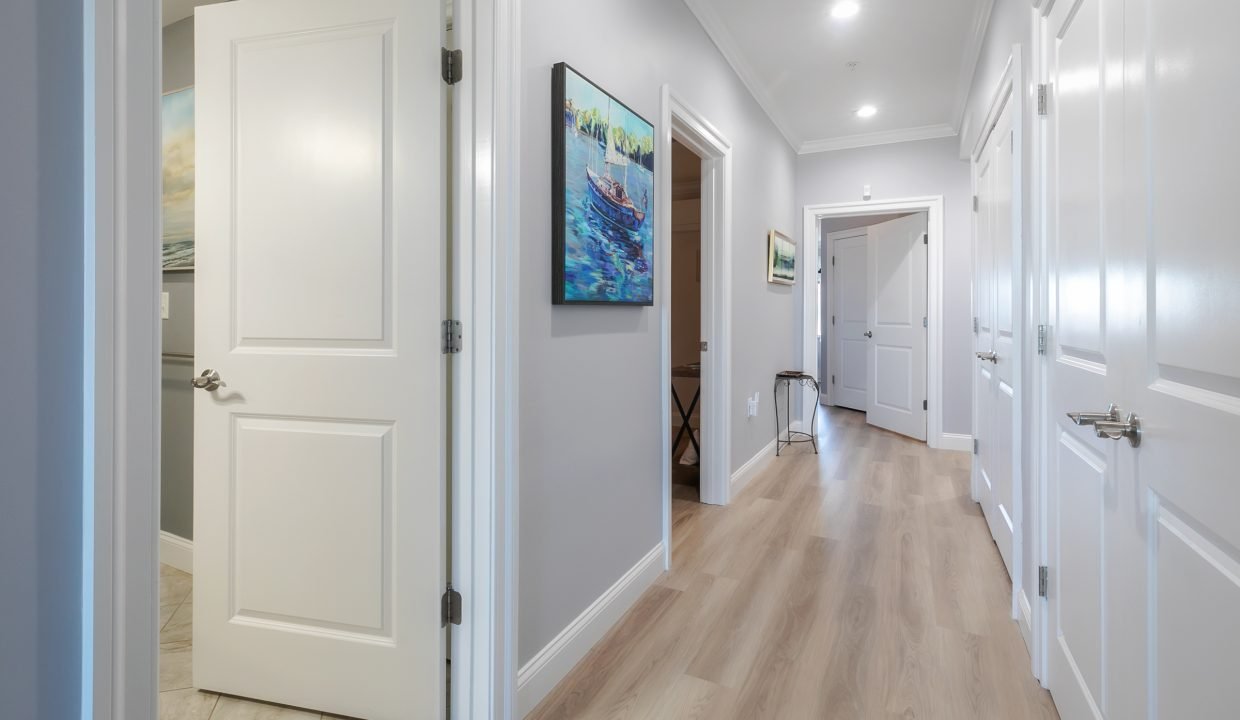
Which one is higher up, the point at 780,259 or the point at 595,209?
the point at 780,259

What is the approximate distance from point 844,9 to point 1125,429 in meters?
2.78

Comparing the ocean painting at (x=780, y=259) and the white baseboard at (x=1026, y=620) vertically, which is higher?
the ocean painting at (x=780, y=259)

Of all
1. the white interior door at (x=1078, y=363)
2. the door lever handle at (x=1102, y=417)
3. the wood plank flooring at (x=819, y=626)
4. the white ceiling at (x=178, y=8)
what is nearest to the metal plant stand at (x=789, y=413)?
the wood plank flooring at (x=819, y=626)

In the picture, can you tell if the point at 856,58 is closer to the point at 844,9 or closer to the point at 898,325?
the point at 844,9

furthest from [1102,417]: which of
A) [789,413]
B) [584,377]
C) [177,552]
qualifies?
[789,413]

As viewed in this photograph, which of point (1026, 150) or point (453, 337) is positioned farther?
point (1026, 150)

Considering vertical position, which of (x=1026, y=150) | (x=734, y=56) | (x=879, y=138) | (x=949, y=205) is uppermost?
(x=879, y=138)

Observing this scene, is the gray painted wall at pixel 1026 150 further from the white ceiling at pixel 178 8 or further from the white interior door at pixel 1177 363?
the white ceiling at pixel 178 8

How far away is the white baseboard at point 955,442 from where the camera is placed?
4.98 m

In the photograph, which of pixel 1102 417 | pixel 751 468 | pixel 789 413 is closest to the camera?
pixel 1102 417

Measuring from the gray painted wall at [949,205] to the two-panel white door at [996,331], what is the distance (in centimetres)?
155

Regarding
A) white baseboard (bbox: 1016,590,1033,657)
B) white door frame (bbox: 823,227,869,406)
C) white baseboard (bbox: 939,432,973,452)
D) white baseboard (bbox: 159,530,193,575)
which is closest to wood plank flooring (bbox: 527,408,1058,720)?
white baseboard (bbox: 1016,590,1033,657)

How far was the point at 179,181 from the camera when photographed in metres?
2.58

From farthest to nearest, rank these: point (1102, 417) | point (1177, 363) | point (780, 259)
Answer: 1. point (780, 259)
2. point (1102, 417)
3. point (1177, 363)
